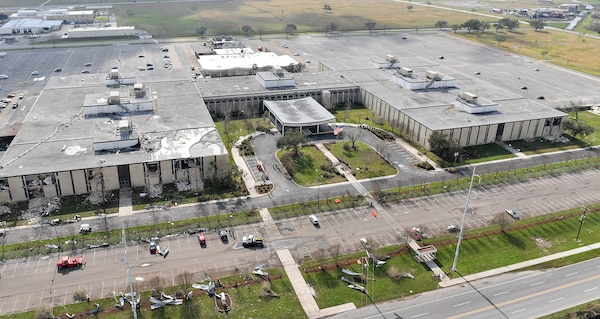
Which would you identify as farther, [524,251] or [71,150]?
[71,150]

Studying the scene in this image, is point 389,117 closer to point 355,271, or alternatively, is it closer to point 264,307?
point 355,271

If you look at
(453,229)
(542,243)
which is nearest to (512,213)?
(542,243)

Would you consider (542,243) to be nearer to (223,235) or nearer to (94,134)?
(223,235)

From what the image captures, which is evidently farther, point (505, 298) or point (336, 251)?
point (336, 251)

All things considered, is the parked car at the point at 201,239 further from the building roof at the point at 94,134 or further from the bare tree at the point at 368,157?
the bare tree at the point at 368,157

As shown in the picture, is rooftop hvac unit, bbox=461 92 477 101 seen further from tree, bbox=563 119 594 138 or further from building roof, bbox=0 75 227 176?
building roof, bbox=0 75 227 176

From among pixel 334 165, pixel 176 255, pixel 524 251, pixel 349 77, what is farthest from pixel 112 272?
pixel 349 77

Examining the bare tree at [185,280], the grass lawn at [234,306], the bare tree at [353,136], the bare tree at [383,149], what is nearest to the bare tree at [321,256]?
the grass lawn at [234,306]
